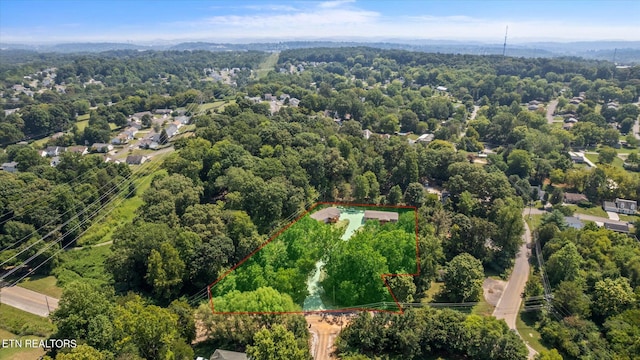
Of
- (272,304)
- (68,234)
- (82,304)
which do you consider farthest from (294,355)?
(68,234)

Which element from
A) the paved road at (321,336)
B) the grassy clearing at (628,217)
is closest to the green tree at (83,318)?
the paved road at (321,336)

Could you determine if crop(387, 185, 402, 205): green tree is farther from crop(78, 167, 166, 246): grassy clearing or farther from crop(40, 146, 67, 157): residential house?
crop(40, 146, 67, 157): residential house

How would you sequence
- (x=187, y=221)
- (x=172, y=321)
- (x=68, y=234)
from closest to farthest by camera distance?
(x=172, y=321) → (x=187, y=221) → (x=68, y=234)

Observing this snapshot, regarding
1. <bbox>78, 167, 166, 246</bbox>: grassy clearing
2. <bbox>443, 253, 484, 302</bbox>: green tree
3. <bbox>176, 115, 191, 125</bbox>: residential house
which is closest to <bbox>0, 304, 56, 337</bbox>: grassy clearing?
<bbox>78, 167, 166, 246</bbox>: grassy clearing

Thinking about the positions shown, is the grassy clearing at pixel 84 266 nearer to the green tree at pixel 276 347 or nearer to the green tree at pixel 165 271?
the green tree at pixel 165 271

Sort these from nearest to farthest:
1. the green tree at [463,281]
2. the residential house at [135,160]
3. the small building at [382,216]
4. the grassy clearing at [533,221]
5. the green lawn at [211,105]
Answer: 1. the green tree at [463,281]
2. the small building at [382,216]
3. the grassy clearing at [533,221]
4. the residential house at [135,160]
5. the green lawn at [211,105]

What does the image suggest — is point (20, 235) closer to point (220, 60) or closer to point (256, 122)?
point (256, 122)
